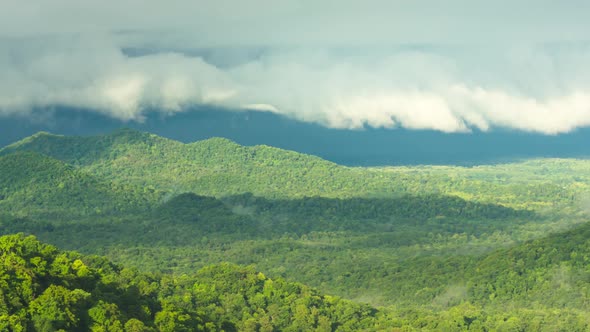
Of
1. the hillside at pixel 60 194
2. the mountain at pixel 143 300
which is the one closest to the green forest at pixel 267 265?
the mountain at pixel 143 300

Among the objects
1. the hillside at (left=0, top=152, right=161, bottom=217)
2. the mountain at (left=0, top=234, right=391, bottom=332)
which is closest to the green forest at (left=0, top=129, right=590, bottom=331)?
the mountain at (left=0, top=234, right=391, bottom=332)

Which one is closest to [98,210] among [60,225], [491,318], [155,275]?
[60,225]

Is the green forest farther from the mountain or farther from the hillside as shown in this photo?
the hillside

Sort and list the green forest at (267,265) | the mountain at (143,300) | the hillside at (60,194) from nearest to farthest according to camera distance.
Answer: the mountain at (143,300)
the green forest at (267,265)
the hillside at (60,194)

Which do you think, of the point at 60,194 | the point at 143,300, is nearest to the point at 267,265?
the point at 60,194

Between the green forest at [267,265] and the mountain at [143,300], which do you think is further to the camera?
the green forest at [267,265]

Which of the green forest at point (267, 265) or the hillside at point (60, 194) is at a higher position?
the hillside at point (60, 194)

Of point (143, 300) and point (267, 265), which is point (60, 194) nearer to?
point (267, 265)

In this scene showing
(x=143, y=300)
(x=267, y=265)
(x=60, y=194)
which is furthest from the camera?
(x=60, y=194)

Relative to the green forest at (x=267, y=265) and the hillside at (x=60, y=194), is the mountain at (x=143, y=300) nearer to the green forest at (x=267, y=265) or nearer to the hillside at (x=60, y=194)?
the green forest at (x=267, y=265)
